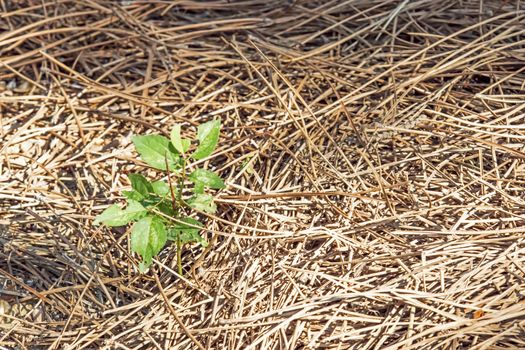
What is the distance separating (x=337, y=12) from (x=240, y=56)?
0.45 meters

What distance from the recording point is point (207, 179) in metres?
1.76

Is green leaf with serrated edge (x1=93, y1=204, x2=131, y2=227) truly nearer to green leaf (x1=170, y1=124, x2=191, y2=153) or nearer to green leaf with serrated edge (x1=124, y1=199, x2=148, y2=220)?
green leaf with serrated edge (x1=124, y1=199, x2=148, y2=220)

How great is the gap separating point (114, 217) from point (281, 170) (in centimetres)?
60

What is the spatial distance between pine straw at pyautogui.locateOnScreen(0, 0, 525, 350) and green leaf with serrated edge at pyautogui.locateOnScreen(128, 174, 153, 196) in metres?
0.23

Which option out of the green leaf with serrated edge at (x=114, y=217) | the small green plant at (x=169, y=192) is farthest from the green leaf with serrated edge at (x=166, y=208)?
the green leaf with serrated edge at (x=114, y=217)

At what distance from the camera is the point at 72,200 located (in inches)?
81.3

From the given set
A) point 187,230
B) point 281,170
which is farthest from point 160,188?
point 281,170

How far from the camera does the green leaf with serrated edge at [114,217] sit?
64.1 inches

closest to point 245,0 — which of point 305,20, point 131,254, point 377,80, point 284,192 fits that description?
point 305,20

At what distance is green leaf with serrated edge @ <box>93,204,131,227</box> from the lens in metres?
1.63

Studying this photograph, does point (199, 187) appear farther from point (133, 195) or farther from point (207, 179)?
point (133, 195)

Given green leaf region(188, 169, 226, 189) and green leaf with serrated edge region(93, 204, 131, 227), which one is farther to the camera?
green leaf region(188, 169, 226, 189)

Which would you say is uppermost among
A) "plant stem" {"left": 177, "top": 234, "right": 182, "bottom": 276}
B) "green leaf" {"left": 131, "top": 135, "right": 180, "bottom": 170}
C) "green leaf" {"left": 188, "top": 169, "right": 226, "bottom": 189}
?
"green leaf" {"left": 131, "top": 135, "right": 180, "bottom": 170}

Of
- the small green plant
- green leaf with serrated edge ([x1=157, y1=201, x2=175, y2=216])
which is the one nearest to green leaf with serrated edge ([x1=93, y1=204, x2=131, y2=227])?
the small green plant
